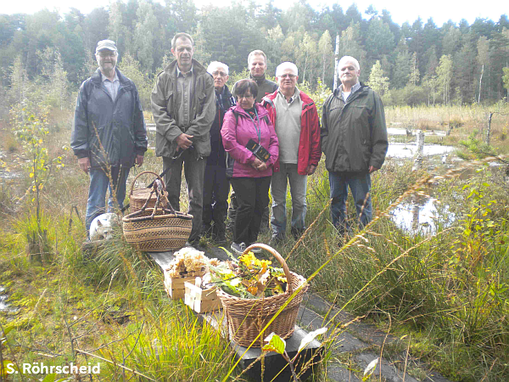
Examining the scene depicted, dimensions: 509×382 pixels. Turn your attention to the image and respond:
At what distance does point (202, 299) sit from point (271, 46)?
58921mm

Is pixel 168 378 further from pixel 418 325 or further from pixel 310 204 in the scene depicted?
pixel 310 204

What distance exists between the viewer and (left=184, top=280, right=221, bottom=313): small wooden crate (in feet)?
7.42

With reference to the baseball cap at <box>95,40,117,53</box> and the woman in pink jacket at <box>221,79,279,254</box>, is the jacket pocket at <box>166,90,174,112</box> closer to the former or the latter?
the woman in pink jacket at <box>221,79,279,254</box>

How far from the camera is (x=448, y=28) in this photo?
70375 mm

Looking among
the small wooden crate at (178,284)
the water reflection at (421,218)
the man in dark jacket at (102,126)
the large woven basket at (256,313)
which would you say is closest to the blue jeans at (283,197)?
the water reflection at (421,218)

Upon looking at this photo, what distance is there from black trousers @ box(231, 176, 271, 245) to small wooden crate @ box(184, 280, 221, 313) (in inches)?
55.0

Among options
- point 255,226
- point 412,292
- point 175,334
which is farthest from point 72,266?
point 412,292

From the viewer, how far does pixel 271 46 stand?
184 feet

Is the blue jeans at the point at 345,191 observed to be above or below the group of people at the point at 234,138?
below

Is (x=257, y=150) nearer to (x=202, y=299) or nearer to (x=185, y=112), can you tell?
(x=185, y=112)

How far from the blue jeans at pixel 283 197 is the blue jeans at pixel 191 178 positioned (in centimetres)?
82

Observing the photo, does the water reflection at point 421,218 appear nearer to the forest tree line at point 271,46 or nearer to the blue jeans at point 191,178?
the blue jeans at point 191,178

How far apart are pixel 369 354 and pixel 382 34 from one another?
78778mm

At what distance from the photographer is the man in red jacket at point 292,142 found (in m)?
3.94
